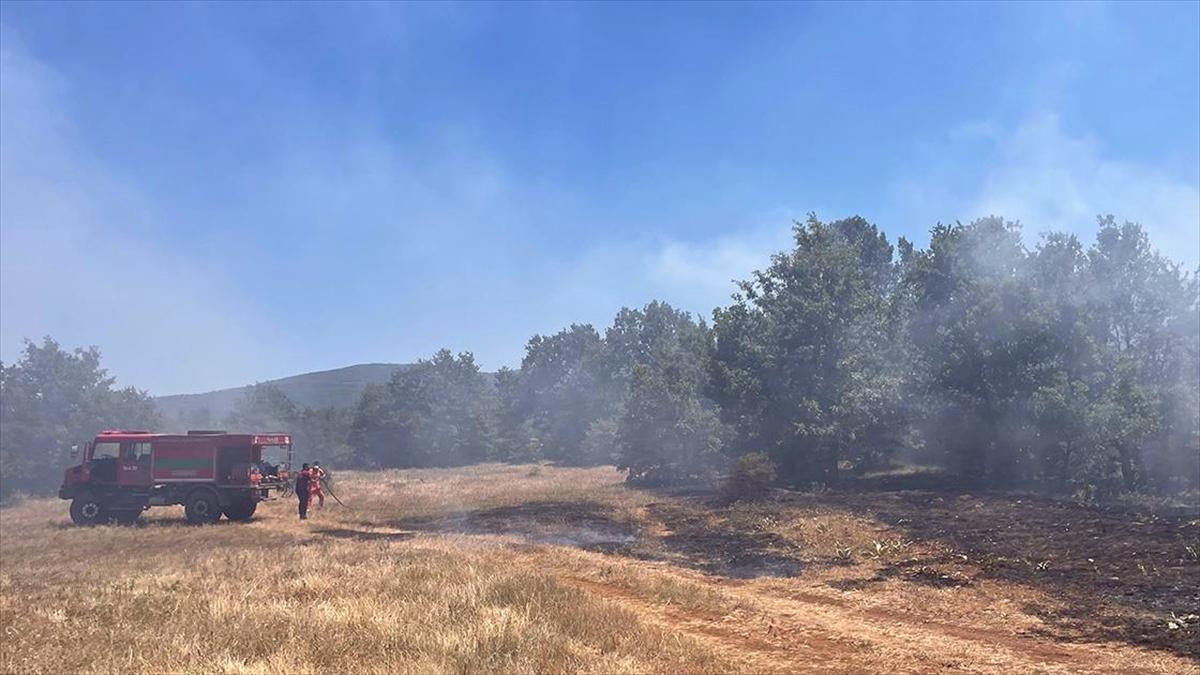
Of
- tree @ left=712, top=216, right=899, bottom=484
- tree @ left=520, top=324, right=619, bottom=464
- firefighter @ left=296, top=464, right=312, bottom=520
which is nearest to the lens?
firefighter @ left=296, top=464, right=312, bottom=520

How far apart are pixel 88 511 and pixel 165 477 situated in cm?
255

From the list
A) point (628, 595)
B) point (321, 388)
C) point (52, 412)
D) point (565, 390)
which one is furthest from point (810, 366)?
point (321, 388)

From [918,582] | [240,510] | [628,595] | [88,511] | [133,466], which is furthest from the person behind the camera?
[240,510]

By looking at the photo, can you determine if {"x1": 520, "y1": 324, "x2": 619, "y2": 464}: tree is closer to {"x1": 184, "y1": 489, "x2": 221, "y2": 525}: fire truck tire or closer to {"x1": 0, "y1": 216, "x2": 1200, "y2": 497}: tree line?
{"x1": 0, "y1": 216, "x2": 1200, "y2": 497}: tree line

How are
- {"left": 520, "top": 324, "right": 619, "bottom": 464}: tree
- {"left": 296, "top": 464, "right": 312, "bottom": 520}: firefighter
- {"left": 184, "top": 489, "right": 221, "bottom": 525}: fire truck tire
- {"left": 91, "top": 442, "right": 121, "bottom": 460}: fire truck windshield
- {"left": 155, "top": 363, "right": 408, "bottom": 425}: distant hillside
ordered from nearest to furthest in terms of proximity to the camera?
{"left": 296, "top": 464, "right": 312, "bottom": 520}: firefighter, {"left": 184, "top": 489, "right": 221, "bottom": 525}: fire truck tire, {"left": 91, "top": 442, "right": 121, "bottom": 460}: fire truck windshield, {"left": 520, "top": 324, "right": 619, "bottom": 464}: tree, {"left": 155, "top": 363, "right": 408, "bottom": 425}: distant hillside

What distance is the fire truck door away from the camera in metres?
25.9

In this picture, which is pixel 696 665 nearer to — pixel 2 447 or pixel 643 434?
pixel 643 434

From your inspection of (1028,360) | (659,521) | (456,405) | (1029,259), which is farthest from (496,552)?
(456,405)

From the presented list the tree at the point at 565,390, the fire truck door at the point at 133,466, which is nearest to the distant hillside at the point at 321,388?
the tree at the point at 565,390

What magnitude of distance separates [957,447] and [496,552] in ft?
78.0

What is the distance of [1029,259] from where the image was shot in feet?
102

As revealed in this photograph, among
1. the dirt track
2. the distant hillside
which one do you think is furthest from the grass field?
the distant hillside

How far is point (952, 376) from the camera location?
30844mm

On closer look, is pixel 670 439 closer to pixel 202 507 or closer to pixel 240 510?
pixel 240 510
